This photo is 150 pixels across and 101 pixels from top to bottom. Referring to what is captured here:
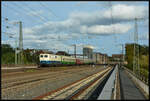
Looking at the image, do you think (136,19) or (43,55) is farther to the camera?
(43,55)

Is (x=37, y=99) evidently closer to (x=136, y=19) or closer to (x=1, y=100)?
(x=1, y=100)

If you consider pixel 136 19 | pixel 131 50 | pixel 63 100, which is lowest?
pixel 63 100

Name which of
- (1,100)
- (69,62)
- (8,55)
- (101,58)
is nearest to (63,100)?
(1,100)

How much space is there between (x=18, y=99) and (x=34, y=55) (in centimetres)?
6201

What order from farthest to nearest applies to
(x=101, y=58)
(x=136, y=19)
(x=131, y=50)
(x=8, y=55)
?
(x=101, y=58), (x=8, y=55), (x=131, y=50), (x=136, y=19)

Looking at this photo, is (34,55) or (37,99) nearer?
(37,99)

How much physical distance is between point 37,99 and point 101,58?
6893 inches

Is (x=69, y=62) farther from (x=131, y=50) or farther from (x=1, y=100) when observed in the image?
(x=1, y=100)

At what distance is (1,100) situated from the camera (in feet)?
38.3

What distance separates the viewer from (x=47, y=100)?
11.6m

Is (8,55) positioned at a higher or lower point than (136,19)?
lower

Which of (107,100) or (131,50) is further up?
(131,50)

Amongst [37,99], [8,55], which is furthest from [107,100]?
[8,55]

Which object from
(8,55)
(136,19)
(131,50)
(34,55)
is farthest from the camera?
(34,55)
